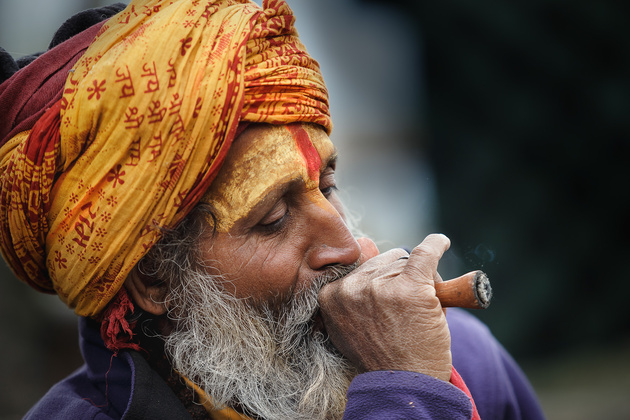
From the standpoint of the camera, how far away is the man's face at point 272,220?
1833mm

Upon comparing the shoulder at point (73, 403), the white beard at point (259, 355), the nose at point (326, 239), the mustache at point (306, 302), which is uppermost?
the nose at point (326, 239)

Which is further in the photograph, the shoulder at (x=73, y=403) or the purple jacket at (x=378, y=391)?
the shoulder at (x=73, y=403)

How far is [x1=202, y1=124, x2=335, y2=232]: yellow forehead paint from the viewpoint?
1.82m

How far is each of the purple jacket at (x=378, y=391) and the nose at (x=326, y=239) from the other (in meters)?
0.45

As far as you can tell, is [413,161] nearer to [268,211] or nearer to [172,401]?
[268,211]

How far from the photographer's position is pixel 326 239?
75.2 inches

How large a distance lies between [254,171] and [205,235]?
32 cm

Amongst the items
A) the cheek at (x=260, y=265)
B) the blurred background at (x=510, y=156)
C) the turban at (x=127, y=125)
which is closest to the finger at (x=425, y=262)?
the cheek at (x=260, y=265)

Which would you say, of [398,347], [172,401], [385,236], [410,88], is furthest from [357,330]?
[410,88]

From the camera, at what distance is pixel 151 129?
1.70 metres

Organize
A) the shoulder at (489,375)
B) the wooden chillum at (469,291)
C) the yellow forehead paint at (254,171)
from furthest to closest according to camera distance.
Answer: the shoulder at (489,375), the yellow forehead paint at (254,171), the wooden chillum at (469,291)

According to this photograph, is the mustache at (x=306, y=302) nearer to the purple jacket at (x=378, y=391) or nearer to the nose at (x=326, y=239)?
the nose at (x=326, y=239)

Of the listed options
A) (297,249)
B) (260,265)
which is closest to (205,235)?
(260,265)

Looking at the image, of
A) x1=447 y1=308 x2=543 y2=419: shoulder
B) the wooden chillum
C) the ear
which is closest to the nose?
the wooden chillum
